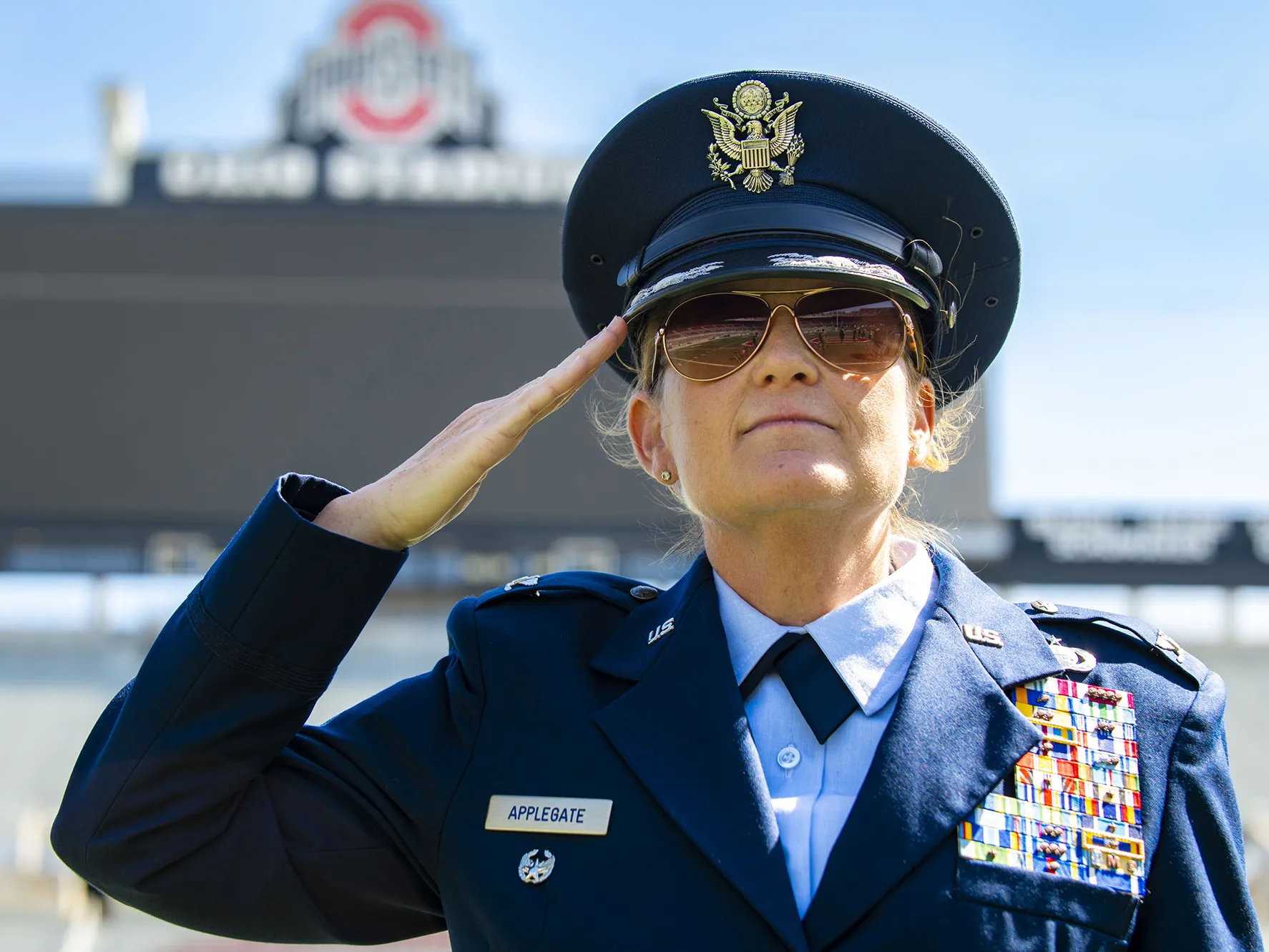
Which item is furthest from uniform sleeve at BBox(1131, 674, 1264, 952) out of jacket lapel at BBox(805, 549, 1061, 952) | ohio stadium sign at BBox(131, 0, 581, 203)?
ohio stadium sign at BBox(131, 0, 581, 203)

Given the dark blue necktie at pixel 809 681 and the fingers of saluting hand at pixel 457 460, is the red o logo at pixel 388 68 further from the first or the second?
the dark blue necktie at pixel 809 681

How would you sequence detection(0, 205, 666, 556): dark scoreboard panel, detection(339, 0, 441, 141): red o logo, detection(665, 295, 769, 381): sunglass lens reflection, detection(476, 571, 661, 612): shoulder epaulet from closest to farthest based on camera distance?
detection(665, 295, 769, 381): sunglass lens reflection → detection(476, 571, 661, 612): shoulder epaulet → detection(0, 205, 666, 556): dark scoreboard panel → detection(339, 0, 441, 141): red o logo

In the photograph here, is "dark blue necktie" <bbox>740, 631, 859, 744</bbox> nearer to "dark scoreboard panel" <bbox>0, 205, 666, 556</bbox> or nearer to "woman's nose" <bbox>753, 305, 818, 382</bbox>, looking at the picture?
"woman's nose" <bbox>753, 305, 818, 382</bbox>

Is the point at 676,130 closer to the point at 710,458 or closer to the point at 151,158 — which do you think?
the point at 710,458

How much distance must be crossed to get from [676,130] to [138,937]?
7065mm

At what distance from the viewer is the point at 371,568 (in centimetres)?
156

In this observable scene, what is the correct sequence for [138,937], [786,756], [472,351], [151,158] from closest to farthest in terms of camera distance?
[786,756]
[138,937]
[472,351]
[151,158]

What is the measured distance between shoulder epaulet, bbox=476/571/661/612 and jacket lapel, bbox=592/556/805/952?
0.05 metres

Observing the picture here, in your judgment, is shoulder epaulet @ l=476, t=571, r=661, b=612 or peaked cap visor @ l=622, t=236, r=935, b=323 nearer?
peaked cap visor @ l=622, t=236, r=935, b=323

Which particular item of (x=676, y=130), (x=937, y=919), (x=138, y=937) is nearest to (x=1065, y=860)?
(x=937, y=919)

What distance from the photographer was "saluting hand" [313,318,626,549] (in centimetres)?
159

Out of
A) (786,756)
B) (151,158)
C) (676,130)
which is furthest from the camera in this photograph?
(151,158)

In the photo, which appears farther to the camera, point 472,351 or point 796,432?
point 472,351

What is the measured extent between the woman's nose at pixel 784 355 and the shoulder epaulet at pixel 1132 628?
1.36 ft
